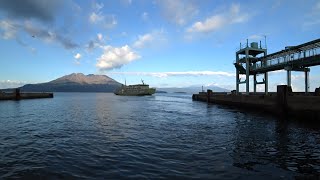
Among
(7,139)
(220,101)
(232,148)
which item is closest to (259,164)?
(232,148)

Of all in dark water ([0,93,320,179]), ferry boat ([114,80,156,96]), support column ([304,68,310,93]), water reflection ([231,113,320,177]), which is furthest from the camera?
ferry boat ([114,80,156,96])

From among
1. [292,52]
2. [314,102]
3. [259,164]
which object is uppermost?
[292,52]

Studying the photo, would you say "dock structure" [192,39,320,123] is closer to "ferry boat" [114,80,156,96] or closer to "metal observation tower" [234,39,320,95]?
"metal observation tower" [234,39,320,95]

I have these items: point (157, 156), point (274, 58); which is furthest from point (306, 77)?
point (157, 156)

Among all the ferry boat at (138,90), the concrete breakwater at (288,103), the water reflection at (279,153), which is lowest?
the water reflection at (279,153)

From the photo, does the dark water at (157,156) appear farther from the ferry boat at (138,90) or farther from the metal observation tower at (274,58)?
the ferry boat at (138,90)

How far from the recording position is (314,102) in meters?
30.9

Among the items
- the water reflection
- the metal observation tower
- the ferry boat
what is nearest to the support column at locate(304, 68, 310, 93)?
the metal observation tower

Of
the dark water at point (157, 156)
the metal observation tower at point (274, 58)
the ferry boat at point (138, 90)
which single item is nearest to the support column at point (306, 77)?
the metal observation tower at point (274, 58)

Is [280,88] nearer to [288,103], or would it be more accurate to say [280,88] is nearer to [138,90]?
[288,103]

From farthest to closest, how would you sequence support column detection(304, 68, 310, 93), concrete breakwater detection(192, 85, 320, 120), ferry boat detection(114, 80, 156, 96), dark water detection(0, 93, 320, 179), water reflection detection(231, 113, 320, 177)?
ferry boat detection(114, 80, 156, 96), support column detection(304, 68, 310, 93), concrete breakwater detection(192, 85, 320, 120), water reflection detection(231, 113, 320, 177), dark water detection(0, 93, 320, 179)

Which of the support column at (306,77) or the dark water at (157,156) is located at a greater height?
the support column at (306,77)

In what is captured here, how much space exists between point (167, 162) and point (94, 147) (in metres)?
5.42

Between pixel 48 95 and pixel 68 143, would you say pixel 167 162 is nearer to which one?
pixel 68 143
